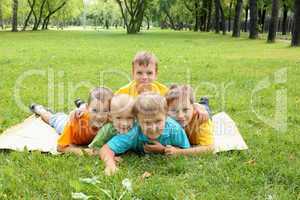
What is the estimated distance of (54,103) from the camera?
26.3 ft

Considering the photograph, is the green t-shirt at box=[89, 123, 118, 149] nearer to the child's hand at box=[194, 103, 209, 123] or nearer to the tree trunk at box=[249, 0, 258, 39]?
the child's hand at box=[194, 103, 209, 123]

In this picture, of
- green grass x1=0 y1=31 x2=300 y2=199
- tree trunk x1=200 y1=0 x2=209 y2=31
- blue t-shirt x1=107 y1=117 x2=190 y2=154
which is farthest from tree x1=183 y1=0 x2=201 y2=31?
blue t-shirt x1=107 y1=117 x2=190 y2=154

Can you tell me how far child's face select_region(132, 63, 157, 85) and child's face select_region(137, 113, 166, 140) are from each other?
1.12 metres

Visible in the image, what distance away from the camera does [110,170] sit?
4.34 meters

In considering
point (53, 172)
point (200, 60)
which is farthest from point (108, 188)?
A: point (200, 60)

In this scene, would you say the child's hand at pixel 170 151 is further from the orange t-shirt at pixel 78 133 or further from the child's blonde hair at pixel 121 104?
the orange t-shirt at pixel 78 133

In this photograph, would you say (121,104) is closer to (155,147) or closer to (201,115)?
(155,147)

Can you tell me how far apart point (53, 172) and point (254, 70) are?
8985 mm

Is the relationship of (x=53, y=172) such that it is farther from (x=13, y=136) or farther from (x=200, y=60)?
(x=200, y=60)

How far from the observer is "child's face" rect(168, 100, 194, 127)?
4.89m

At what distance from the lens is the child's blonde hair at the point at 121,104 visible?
183 inches

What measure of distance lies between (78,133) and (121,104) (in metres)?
0.79

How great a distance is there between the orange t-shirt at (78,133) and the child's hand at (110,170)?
2.66 feet

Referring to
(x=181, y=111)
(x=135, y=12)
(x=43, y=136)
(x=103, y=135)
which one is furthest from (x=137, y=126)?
(x=135, y=12)
